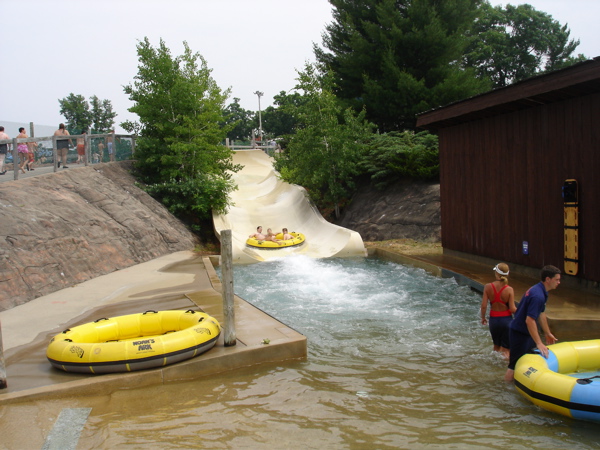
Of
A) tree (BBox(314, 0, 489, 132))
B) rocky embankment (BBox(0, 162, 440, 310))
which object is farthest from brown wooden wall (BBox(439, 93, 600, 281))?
tree (BBox(314, 0, 489, 132))

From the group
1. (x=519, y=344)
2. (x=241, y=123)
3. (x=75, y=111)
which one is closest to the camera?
(x=519, y=344)

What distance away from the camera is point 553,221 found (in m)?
9.94

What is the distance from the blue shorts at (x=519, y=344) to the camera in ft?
19.2

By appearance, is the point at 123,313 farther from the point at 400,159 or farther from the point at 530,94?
the point at 400,159

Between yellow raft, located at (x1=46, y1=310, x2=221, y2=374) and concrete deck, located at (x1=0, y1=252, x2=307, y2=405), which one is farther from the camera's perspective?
yellow raft, located at (x1=46, y1=310, x2=221, y2=374)

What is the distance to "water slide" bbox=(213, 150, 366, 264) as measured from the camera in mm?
15961

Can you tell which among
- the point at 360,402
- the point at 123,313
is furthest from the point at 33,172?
the point at 360,402

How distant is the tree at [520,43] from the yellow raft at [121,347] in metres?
36.8

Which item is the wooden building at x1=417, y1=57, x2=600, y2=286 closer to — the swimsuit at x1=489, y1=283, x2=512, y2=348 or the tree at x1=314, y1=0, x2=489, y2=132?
the swimsuit at x1=489, y1=283, x2=512, y2=348

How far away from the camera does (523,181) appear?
10.9 meters

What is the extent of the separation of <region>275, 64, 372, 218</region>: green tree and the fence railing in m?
6.54

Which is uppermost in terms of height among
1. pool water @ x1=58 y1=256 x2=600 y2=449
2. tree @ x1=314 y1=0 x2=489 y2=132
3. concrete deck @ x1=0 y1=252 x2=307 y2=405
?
tree @ x1=314 y1=0 x2=489 y2=132

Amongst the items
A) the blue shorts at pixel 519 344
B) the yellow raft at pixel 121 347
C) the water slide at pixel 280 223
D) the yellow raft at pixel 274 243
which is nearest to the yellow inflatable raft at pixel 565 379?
the blue shorts at pixel 519 344

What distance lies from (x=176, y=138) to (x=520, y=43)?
31.2 meters
